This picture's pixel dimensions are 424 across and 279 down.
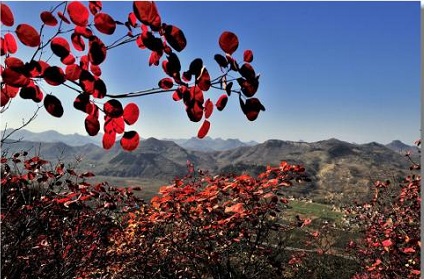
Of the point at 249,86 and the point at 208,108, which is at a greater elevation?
the point at 249,86

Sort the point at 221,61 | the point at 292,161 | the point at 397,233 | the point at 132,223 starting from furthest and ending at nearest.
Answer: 1. the point at 292,161
2. the point at 132,223
3. the point at 397,233
4. the point at 221,61

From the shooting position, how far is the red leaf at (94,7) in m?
1.75

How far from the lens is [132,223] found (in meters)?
7.17

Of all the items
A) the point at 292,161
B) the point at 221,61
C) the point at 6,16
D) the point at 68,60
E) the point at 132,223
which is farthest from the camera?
the point at 292,161

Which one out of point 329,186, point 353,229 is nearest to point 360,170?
point 329,186

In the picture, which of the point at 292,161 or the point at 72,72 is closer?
the point at 72,72

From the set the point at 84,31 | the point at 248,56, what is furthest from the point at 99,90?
the point at 248,56

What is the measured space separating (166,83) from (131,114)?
0.35 metres

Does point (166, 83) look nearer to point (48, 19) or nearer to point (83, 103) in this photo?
point (83, 103)

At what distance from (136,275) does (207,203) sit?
11.4ft

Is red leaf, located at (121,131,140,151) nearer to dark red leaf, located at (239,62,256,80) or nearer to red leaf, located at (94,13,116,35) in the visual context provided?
red leaf, located at (94,13,116,35)

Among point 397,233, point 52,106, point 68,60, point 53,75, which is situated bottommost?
point 397,233

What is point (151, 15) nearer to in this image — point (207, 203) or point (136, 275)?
point (207, 203)

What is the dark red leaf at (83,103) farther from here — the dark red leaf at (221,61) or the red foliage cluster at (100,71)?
the dark red leaf at (221,61)
